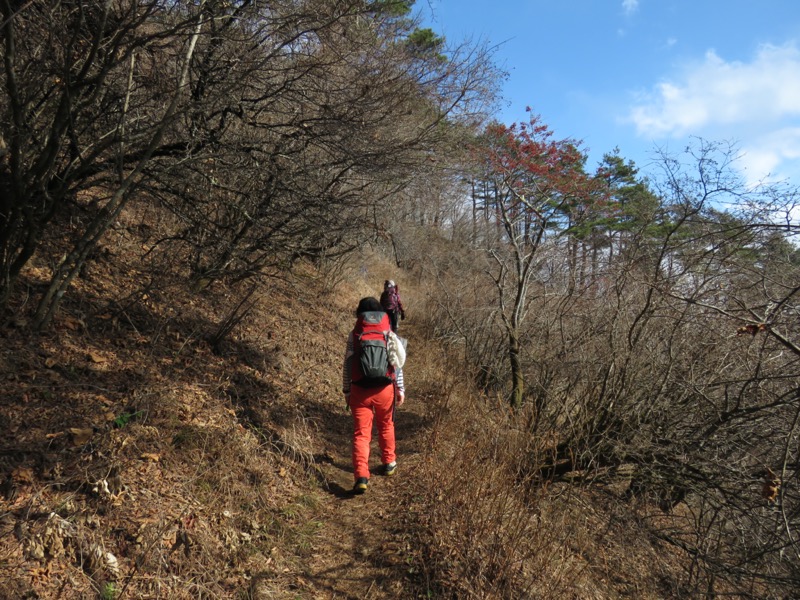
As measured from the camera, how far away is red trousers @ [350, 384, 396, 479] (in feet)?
14.0

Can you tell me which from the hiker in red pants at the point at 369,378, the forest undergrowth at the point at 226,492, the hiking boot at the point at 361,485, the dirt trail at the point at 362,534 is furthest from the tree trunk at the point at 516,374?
the hiking boot at the point at 361,485

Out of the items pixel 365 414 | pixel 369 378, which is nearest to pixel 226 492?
pixel 365 414

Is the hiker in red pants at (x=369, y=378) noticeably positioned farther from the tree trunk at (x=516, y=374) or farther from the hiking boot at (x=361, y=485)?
the tree trunk at (x=516, y=374)

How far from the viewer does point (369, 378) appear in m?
4.20

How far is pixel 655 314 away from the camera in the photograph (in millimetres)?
4691

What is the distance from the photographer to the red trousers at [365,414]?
4.27 meters

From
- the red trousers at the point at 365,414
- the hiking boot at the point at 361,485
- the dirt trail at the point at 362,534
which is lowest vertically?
the dirt trail at the point at 362,534

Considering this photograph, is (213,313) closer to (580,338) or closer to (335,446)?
(335,446)

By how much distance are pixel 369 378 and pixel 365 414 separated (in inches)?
15.1

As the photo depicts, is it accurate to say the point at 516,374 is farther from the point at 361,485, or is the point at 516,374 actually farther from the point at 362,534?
the point at 362,534

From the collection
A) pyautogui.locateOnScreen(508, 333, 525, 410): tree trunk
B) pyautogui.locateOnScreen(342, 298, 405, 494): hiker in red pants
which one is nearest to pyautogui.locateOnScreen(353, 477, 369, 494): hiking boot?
pyautogui.locateOnScreen(342, 298, 405, 494): hiker in red pants

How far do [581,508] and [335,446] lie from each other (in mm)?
2871

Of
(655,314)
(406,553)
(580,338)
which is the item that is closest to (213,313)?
(406,553)

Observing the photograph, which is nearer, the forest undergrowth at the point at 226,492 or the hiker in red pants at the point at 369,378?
the forest undergrowth at the point at 226,492
